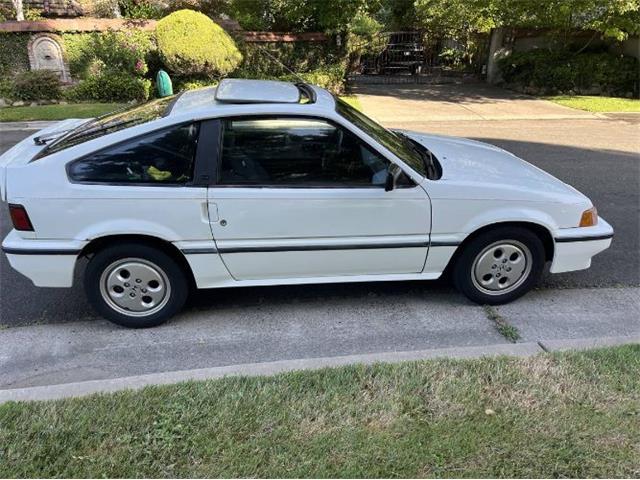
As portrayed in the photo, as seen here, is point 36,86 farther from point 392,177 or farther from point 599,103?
point 599,103

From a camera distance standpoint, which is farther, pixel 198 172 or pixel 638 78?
pixel 638 78

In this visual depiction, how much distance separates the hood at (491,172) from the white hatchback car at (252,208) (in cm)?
2

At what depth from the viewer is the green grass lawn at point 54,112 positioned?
12.5 metres

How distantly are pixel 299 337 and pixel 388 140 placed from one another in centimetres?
154

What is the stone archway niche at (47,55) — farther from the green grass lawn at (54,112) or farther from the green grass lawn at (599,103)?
→ the green grass lawn at (599,103)

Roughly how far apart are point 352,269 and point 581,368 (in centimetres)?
153

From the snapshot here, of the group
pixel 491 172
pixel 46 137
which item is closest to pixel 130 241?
pixel 46 137

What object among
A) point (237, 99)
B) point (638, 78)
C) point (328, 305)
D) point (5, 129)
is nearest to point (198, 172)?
point (237, 99)

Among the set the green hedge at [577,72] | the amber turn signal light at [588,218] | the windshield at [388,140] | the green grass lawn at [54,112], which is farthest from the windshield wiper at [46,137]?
the green hedge at [577,72]

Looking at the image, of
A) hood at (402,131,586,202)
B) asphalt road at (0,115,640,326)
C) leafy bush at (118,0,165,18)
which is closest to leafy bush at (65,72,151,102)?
asphalt road at (0,115,640,326)

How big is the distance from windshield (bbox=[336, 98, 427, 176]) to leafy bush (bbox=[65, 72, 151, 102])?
12.3 meters

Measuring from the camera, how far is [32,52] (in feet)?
51.0

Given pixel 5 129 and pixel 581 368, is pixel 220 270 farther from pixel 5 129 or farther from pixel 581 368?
pixel 5 129

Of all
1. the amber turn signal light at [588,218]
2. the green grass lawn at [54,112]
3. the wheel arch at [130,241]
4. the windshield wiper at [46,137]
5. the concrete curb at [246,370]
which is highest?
the windshield wiper at [46,137]
